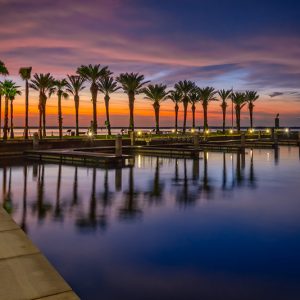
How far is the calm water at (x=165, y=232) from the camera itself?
7.46 m

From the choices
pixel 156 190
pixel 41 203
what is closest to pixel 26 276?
pixel 41 203

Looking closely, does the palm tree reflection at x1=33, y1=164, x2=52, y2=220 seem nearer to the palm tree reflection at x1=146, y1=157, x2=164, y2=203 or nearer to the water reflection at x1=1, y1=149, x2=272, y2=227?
the water reflection at x1=1, y1=149, x2=272, y2=227

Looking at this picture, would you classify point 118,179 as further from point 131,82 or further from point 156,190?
point 131,82

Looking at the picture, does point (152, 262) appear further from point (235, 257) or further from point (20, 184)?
point (20, 184)

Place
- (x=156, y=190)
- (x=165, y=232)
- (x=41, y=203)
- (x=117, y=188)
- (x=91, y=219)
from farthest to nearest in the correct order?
1. (x=117, y=188)
2. (x=156, y=190)
3. (x=41, y=203)
4. (x=91, y=219)
5. (x=165, y=232)

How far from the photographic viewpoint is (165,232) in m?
11.1

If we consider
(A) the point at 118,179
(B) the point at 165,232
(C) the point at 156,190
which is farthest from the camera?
(A) the point at 118,179

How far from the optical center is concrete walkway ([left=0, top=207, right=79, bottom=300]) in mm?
5828

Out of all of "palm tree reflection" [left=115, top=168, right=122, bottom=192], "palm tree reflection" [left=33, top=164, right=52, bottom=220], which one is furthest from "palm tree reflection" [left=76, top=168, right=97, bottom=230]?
"palm tree reflection" [left=115, top=168, right=122, bottom=192]

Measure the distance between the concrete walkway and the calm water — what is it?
2.56 ft

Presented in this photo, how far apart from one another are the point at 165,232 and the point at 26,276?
5331 millimetres

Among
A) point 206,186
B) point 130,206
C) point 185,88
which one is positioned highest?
point 185,88

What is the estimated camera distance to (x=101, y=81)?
2635 inches

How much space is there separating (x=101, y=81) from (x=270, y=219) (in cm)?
5742
